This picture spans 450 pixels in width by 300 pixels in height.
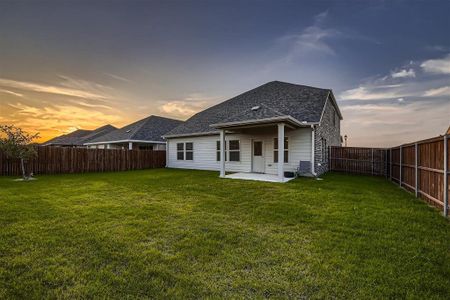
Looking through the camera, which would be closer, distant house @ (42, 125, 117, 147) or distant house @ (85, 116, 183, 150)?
distant house @ (85, 116, 183, 150)

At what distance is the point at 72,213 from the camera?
509 centimetres

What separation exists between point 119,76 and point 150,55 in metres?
2.48

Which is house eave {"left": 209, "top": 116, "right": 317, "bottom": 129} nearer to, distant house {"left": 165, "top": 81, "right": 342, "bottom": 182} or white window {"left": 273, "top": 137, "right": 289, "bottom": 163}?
distant house {"left": 165, "top": 81, "right": 342, "bottom": 182}

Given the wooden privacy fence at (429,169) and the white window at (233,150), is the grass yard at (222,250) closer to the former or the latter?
the wooden privacy fence at (429,169)

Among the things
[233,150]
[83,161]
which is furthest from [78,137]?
[233,150]

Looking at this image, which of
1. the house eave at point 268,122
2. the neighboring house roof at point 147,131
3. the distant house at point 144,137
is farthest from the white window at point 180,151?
the house eave at point 268,122

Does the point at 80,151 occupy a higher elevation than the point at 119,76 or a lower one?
lower

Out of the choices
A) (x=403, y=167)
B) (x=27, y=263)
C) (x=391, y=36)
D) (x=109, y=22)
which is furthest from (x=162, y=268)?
(x=391, y=36)

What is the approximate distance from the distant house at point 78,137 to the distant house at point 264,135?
22.5m

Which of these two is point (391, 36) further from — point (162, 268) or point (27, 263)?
point (27, 263)

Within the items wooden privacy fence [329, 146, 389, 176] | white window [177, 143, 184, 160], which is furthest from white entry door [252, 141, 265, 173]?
white window [177, 143, 184, 160]

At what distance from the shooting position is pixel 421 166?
6.87m

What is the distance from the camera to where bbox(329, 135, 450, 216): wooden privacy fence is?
17.5ft

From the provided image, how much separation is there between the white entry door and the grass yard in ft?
23.3
